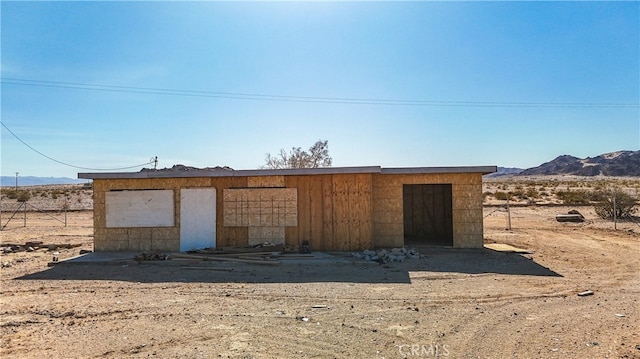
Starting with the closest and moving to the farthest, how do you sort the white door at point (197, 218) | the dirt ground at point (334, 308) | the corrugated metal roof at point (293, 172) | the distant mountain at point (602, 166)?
the dirt ground at point (334, 308) < the corrugated metal roof at point (293, 172) < the white door at point (197, 218) < the distant mountain at point (602, 166)

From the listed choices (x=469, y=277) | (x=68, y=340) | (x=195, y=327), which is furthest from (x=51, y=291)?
(x=469, y=277)

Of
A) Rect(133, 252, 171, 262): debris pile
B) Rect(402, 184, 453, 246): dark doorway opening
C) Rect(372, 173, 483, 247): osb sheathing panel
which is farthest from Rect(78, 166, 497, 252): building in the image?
Rect(402, 184, 453, 246): dark doorway opening

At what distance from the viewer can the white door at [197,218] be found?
614 inches

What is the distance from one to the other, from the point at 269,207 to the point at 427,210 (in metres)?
8.65

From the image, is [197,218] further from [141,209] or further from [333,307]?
[333,307]

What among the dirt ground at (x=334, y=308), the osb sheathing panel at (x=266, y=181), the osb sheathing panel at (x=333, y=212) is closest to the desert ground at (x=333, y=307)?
the dirt ground at (x=334, y=308)

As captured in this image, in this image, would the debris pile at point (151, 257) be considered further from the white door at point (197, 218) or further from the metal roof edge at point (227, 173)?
the metal roof edge at point (227, 173)

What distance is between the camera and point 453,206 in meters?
15.5

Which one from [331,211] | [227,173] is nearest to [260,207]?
[227,173]

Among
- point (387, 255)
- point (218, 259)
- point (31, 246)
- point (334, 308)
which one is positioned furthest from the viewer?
point (31, 246)

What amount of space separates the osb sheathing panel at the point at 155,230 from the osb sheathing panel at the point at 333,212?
205cm

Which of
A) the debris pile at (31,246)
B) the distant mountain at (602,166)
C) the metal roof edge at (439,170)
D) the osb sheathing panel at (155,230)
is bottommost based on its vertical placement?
the debris pile at (31,246)

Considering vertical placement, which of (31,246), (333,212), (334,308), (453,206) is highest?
(453,206)

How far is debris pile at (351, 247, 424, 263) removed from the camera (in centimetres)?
1321
